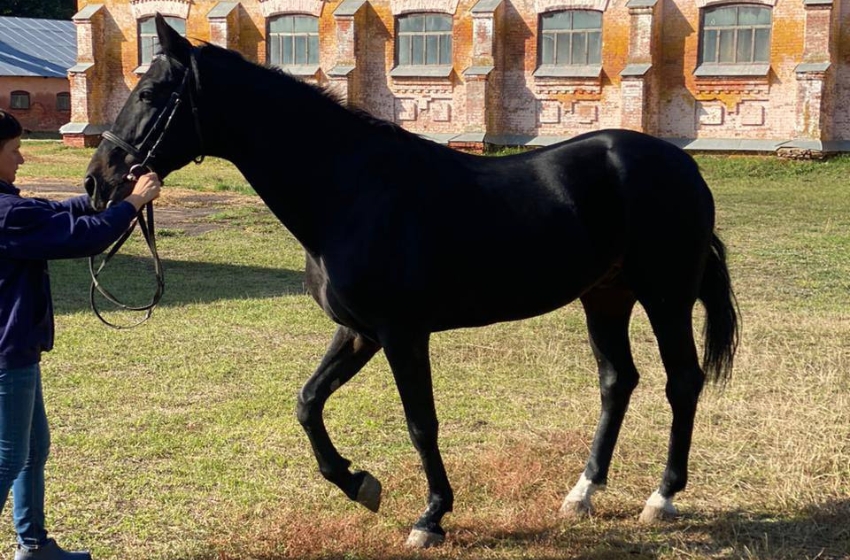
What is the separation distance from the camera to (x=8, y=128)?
4.00m

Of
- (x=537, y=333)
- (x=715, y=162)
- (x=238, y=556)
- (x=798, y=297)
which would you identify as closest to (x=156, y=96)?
(x=238, y=556)

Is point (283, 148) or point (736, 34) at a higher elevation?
point (736, 34)

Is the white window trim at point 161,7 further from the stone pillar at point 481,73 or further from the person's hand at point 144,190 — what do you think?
the person's hand at point 144,190

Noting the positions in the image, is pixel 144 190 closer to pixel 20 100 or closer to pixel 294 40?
pixel 294 40

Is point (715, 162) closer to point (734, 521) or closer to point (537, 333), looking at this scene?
point (537, 333)

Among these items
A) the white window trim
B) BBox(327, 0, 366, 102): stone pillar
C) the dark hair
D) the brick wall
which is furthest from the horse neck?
the brick wall

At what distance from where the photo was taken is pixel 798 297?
1091cm

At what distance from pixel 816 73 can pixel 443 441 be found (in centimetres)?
2215

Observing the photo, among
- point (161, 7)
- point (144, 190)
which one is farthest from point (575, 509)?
point (161, 7)

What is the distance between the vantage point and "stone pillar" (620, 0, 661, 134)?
2677 cm

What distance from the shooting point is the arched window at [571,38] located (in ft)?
91.9

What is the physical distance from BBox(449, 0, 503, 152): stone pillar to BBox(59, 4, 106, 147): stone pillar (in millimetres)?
12385

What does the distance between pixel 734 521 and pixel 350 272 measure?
2.22m

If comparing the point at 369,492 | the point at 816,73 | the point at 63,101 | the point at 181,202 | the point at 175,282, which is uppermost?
the point at 816,73
